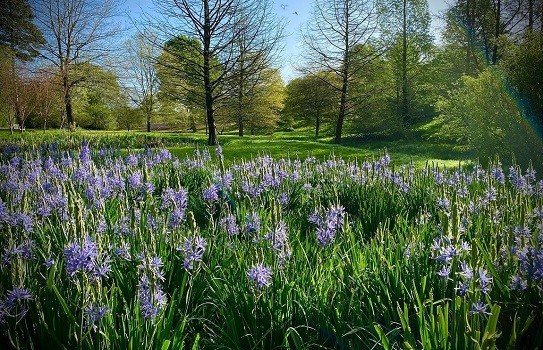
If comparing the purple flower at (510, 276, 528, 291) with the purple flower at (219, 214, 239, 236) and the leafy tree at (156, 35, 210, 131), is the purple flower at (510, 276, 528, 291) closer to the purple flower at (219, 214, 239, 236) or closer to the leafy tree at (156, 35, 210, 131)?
the purple flower at (219, 214, 239, 236)

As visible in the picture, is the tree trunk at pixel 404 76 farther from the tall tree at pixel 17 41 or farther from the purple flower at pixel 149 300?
the purple flower at pixel 149 300

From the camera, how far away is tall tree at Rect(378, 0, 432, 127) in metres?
27.6

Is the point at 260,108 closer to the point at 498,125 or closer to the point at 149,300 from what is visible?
the point at 498,125

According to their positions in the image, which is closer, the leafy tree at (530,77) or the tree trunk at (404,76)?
the leafy tree at (530,77)

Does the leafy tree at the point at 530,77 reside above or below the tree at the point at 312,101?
below

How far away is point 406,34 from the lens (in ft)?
92.7

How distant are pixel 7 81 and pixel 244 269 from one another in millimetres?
21848

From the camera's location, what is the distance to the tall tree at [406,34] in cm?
2756

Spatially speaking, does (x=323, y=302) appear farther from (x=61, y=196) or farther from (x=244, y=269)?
(x=61, y=196)

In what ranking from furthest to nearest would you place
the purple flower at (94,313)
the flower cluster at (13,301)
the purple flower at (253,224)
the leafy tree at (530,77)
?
the leafy tree at (530,77) → the purple flower at (253,224) → the flower cluster at (13,301) → the purple flower at (94,313)

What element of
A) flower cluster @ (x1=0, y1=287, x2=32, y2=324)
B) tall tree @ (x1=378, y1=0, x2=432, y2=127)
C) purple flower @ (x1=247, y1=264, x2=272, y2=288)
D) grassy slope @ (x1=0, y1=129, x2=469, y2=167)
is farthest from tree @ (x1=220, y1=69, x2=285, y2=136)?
flower cluster @ (x1=0, y1=287, x2=32, y2=324)

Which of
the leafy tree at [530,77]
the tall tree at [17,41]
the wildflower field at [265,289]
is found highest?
the tall tree at [17,41]

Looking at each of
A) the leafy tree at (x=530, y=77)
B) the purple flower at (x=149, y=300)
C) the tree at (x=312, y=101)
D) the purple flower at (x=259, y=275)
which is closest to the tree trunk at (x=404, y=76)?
the tree at (x=312, y=101)

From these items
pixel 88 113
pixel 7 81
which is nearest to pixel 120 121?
pixel 88 113
